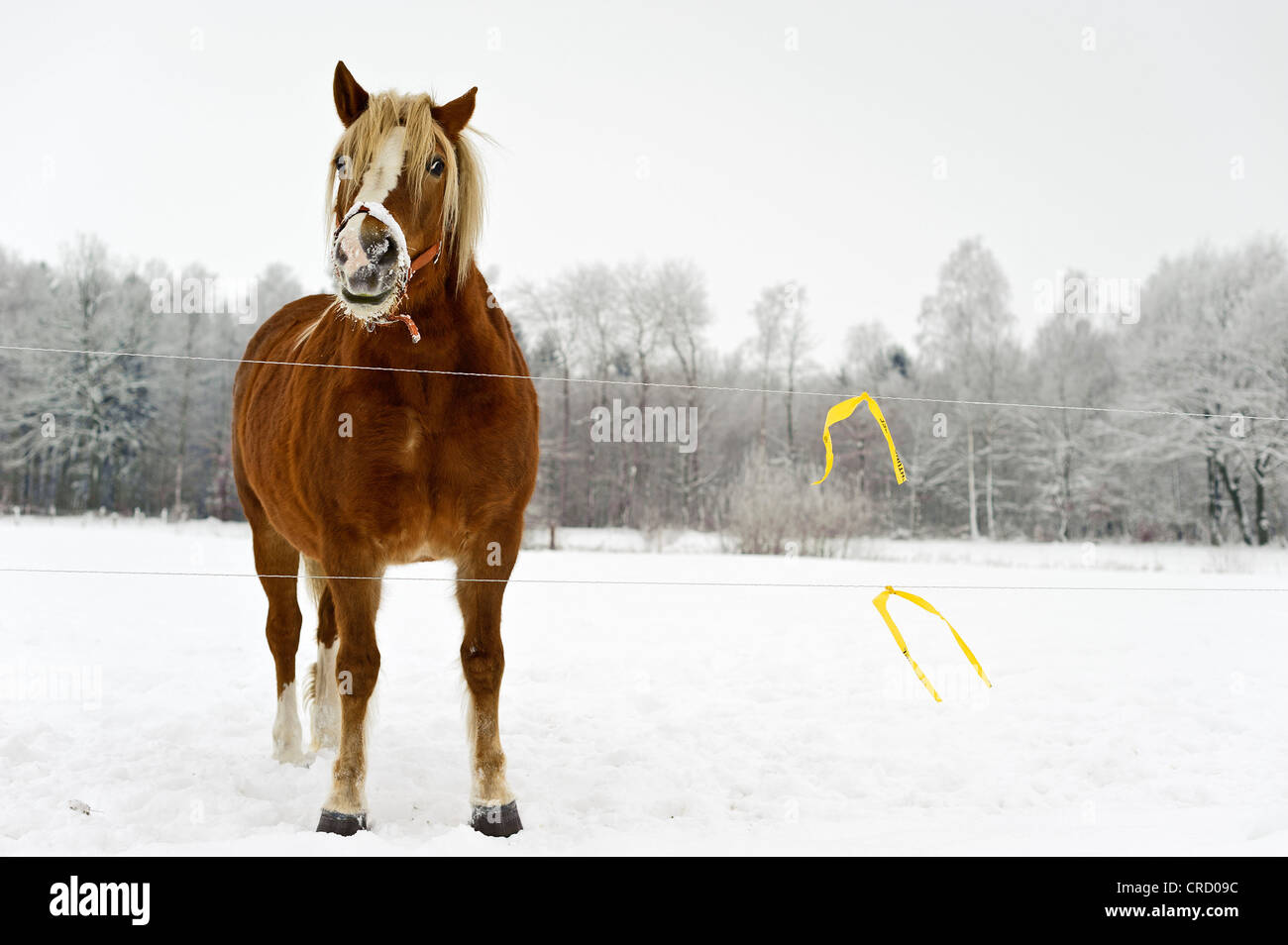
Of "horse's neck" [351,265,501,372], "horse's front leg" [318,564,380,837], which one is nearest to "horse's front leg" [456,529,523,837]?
"horse's front leg" [318,564,380,837]

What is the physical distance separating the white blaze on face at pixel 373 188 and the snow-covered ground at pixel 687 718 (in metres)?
1.68

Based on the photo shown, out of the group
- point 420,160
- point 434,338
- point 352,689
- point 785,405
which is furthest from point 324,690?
point 785,405

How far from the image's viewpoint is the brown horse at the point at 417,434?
281cm

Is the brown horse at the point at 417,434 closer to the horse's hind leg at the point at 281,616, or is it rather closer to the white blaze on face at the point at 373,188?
the white blaze on face at the point at 373,188

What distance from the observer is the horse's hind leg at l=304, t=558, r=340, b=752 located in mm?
4180

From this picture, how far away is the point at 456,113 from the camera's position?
9.84 feet

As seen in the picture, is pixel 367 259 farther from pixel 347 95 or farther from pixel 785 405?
pixel 785 405

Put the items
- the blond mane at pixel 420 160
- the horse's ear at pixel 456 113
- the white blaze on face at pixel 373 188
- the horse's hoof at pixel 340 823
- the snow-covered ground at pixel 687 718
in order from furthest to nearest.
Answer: the snow-covered ground at pixel 687 718, the horse's ear at pixel 456 113, the horse's hoof at pixel 340 823, the blond mane at pixel 420 160, the white blaze on face at pixel 373 188

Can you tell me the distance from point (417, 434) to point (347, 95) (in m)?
1.27

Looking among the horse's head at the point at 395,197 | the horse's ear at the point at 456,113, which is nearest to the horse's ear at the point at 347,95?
the horse's head at the point at 395,197

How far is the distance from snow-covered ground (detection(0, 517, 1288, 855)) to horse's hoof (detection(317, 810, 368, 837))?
7.1 inches

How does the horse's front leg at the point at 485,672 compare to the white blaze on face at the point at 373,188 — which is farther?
the horse's front leg at the point at 485,672

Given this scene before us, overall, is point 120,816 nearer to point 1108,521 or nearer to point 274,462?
point 274,462
